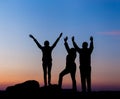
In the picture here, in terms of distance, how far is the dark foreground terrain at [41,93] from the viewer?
1694 cm

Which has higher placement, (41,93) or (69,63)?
(69,63)

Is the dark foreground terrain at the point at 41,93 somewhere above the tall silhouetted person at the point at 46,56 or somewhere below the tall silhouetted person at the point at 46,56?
below

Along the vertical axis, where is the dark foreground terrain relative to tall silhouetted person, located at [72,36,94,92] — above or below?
below

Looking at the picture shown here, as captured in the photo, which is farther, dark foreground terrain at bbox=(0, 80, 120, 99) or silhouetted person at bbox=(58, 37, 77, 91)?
silhouetted person at bbox=(58, 37, 77, 91)

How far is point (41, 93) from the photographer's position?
18.3 m

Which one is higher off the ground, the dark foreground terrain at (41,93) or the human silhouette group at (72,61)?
the human silhouette group at (72,61)

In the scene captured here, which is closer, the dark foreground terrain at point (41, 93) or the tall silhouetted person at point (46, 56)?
the dark foreground terrain at point (41, 93)

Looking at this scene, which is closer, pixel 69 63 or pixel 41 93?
pixel 41 93

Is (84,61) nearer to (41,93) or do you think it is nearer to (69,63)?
(69,63)

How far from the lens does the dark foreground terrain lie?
55.6 feet

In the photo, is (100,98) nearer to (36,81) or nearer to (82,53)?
(82,53)

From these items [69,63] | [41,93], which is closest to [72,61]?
[69,63]

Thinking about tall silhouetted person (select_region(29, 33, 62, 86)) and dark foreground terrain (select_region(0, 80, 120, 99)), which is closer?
dark foreground terrain (select_region(0, 80, 120, 99))

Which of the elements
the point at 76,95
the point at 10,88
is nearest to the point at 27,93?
the point at 10,88
